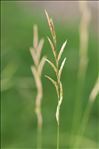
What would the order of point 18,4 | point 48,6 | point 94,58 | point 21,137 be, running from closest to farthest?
point 21,137 → point 94,58 → point 18,4 → point 48,6

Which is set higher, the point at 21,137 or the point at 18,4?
the point at 18,4

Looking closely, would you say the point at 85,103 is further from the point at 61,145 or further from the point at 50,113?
the point at 61,145

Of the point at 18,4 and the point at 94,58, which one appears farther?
the point at 18,4

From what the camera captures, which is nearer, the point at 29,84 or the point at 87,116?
the point at 29,84

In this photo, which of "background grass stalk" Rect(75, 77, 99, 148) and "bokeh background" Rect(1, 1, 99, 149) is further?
"bokeh background" Rect(1, 1, 99, 149)

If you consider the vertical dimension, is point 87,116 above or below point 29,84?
below

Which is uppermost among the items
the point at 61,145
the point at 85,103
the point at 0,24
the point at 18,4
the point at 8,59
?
the point at 18,4

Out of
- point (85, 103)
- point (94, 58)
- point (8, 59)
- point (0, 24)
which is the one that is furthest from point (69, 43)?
point (85, 103)

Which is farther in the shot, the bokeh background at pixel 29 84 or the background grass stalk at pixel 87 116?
the bokeh background at pixel 29 84
